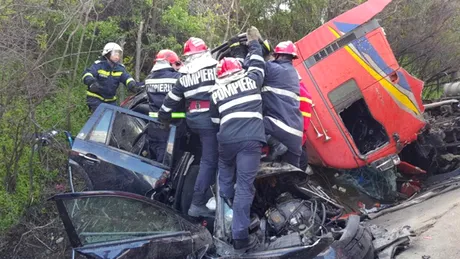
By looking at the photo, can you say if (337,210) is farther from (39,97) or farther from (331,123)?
(39,97)

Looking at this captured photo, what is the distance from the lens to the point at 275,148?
15.2 ft

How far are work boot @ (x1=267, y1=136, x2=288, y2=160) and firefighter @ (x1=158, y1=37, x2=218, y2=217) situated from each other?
50 centimetres

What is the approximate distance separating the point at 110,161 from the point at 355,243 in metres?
2.15

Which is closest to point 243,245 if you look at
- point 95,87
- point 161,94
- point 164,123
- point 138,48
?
point 164,123

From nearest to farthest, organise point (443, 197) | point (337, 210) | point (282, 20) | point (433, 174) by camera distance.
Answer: point (337, 210) < point (443, 197) < point (433, 174) < point (282, 20)

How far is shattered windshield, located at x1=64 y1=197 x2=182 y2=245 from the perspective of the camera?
12.8 feet

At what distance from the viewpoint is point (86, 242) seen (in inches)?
157

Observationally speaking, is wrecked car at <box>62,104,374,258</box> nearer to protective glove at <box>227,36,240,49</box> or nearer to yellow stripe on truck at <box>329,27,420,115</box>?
protective glove at <box>227,36,240,49</box>

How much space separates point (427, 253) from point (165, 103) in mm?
2629

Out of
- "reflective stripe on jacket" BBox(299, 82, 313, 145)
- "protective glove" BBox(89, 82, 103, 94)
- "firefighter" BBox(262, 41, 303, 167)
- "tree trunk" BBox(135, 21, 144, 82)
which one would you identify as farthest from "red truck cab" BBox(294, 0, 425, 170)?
"tree trunk" BBox(135, 21, 144, 82)

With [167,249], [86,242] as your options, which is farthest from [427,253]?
[86,242]

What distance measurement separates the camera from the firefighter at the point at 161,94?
484cm

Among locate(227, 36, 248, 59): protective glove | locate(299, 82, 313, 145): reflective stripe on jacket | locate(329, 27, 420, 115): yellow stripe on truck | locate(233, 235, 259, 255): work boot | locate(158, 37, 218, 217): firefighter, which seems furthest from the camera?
locate(329, 27, 420, 115): yellow stripe on truck

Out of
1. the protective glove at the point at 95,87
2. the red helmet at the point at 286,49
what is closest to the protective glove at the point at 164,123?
the red helmet at the point at 286,49
